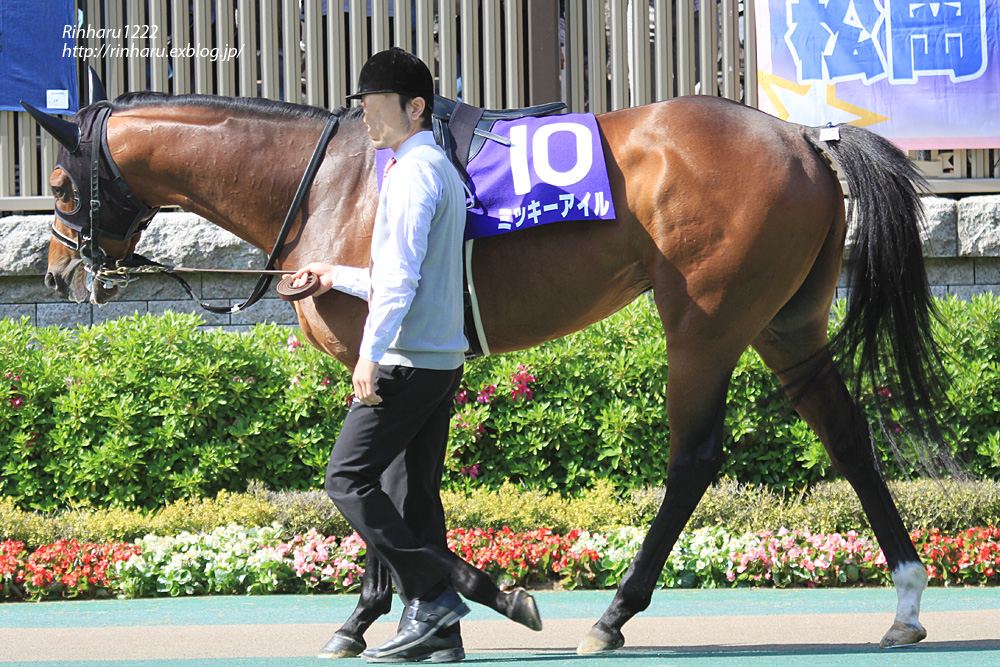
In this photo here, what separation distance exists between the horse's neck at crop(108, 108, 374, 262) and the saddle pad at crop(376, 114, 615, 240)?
1.40ft

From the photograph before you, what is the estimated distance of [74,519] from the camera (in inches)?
229

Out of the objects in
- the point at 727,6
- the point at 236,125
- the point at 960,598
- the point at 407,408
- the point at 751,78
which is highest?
the point at 727,6

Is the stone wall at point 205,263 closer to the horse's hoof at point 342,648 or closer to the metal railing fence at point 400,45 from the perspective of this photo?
the metal railing fence at point 400,45

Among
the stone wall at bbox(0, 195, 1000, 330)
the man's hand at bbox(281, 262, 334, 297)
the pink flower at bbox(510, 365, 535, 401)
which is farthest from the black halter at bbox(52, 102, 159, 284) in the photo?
the stone wall at bbox(0, 195, 1000, 330)

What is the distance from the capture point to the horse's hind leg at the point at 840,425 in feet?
13.3

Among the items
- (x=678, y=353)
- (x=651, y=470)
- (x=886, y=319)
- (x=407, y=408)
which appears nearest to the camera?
(x=407, y=408)

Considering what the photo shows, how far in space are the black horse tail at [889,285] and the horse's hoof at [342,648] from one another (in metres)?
2.17

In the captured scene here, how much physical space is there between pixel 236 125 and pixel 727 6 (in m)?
4.55

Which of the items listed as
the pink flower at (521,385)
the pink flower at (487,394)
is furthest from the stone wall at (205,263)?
the pink flower at (521,385)

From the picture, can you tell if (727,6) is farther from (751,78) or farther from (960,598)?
(960,598)

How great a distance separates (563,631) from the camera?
4324mm

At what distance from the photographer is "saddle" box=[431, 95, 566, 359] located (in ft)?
12.8

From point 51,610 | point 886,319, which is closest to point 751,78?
point 886,319

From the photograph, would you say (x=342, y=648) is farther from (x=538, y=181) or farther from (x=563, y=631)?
(x=538, y=181)
